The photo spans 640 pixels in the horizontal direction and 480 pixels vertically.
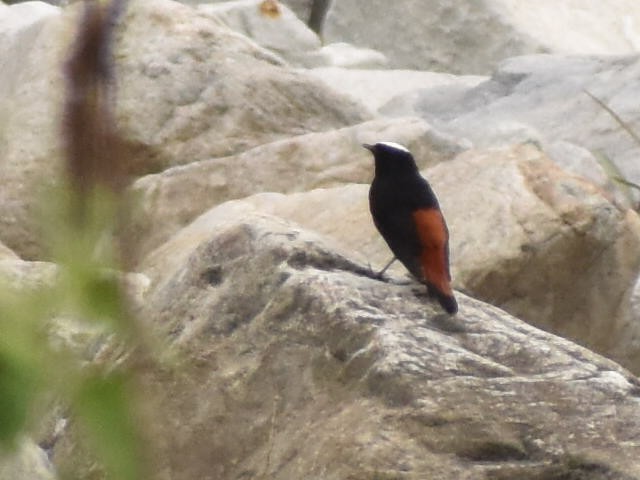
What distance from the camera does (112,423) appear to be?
2.25 ft

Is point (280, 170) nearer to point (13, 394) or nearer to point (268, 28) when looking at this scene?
point (268, 28)

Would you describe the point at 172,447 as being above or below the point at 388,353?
below

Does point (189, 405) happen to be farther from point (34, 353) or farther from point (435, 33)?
point (435, 33)

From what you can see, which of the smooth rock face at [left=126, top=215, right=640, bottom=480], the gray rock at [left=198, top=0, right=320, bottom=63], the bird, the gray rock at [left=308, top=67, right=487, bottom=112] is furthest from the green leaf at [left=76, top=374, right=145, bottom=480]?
the gray rock at [left=198, top=0, right=320, bottom=63]

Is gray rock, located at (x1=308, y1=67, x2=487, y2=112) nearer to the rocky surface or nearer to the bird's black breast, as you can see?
the rocky surface

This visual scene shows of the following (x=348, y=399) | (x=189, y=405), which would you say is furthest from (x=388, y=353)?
(x=189, y=405)

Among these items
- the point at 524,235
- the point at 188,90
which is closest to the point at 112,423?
the point at 524,235

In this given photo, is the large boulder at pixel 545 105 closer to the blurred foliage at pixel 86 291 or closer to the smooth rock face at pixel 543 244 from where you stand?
the smooth rock face at pixel 543 244

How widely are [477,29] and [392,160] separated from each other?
23.5 ft

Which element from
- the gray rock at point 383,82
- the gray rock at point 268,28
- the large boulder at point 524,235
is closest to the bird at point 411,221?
the large boulder at point 524,235

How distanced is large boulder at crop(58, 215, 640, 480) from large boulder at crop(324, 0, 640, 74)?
793 centimetres

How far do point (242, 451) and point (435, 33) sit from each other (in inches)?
345

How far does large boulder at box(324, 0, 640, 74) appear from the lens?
37.8 feet

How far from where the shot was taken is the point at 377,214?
441cm
